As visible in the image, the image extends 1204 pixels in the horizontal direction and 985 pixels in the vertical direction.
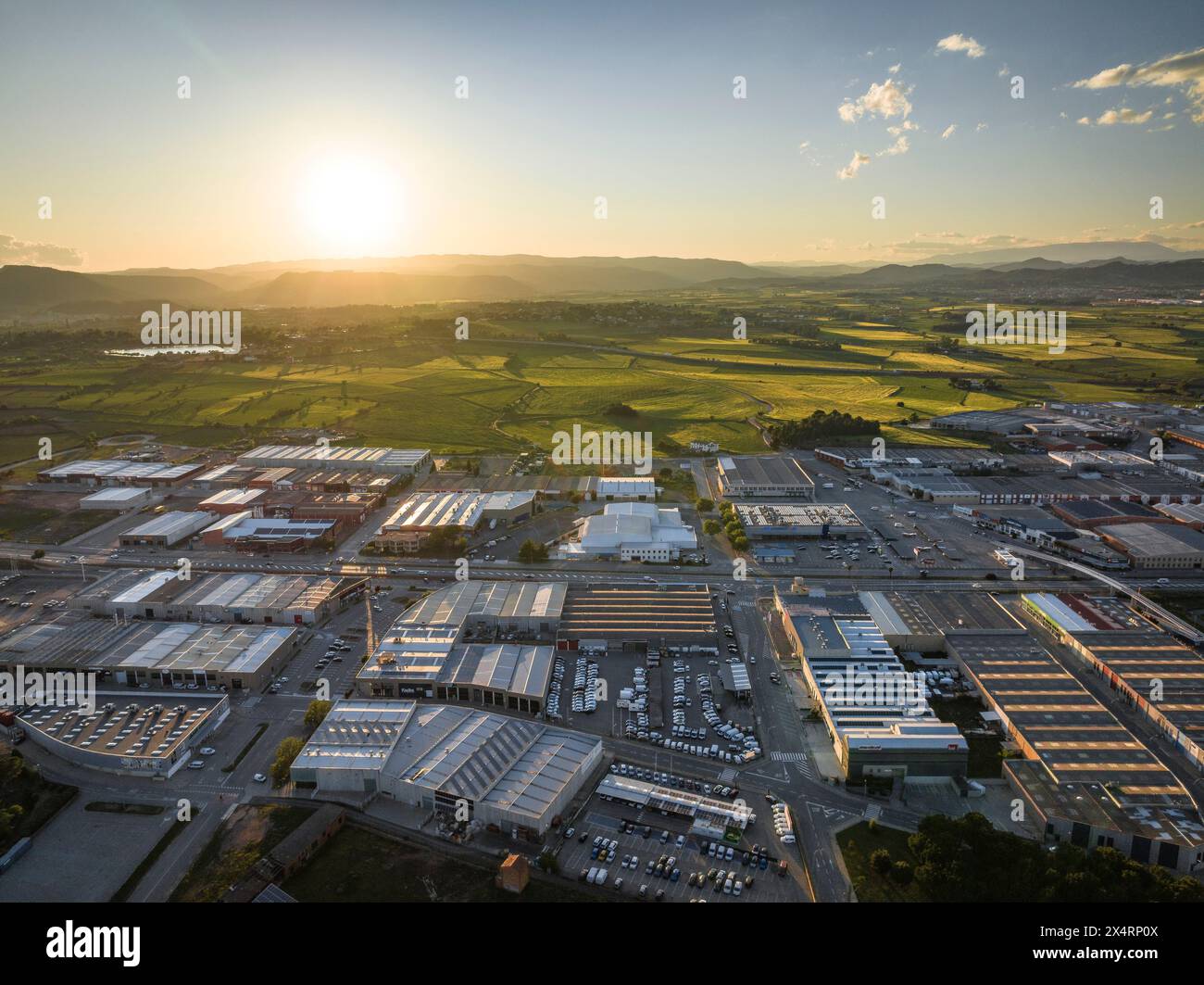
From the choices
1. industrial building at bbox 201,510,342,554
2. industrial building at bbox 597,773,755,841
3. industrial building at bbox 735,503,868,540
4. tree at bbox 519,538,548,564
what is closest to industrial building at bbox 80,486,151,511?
industrial building at bbox 201,510,342,554

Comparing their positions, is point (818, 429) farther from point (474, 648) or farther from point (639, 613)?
point (474, 648)

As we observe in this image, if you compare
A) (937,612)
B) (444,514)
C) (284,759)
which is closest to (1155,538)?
(937,612)

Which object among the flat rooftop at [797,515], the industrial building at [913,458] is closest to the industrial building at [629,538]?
the flat rooftop at [797,515]

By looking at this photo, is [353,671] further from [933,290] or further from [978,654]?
[933,290]

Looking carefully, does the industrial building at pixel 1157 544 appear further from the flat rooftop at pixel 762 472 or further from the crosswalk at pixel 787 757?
the crosswalk at pixel 787 757

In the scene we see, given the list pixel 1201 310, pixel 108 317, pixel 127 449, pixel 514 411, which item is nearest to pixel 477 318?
pixel 514 411

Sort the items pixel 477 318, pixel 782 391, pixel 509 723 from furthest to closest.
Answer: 1. pixel 477 318
2. pixel 782 391
3. pixel 509 723

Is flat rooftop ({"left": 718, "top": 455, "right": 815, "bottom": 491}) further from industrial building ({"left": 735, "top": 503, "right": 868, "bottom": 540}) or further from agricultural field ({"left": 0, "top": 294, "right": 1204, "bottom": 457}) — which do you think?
agricultural field ({"left": 0, "top": 294, "right": 1204, "bottom": 457})
